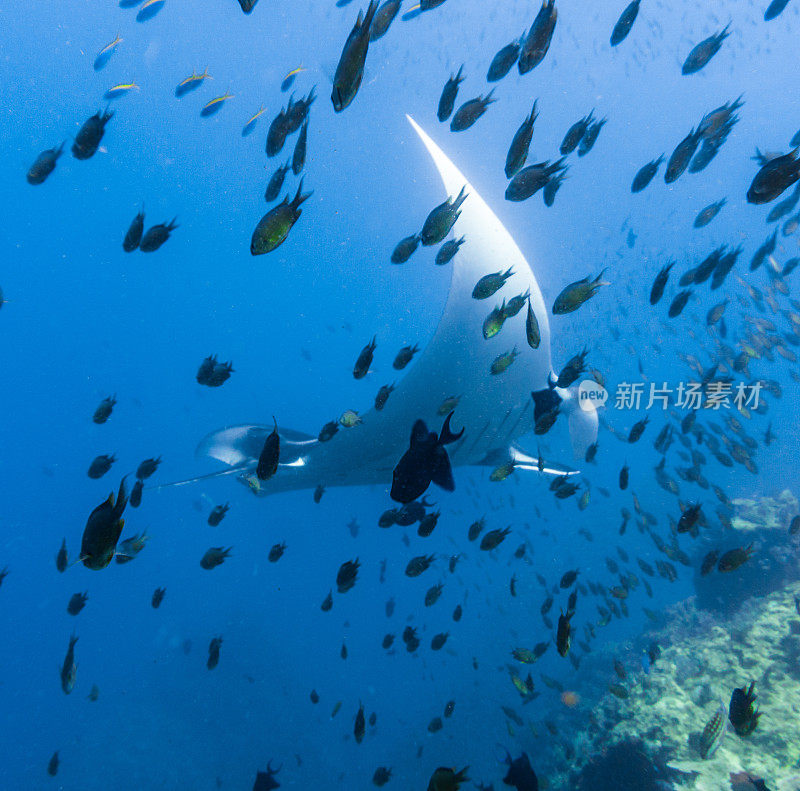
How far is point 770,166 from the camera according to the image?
240cm

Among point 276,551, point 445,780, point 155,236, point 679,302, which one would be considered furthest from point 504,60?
point 276,551

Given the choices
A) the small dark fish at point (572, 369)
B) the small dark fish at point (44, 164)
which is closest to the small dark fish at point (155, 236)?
the small dark fish at point (44, 164)

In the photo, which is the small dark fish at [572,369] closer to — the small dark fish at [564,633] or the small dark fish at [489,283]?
the small dark fish at [489,283]

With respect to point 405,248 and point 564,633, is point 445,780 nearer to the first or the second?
point 564,633

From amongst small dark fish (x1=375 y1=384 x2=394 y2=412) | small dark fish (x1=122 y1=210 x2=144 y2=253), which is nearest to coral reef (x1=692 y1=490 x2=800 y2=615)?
small dark fish (x1=375 y1=384 x2=394 y2=412)

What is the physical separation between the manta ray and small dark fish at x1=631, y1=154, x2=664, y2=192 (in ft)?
→ 4.75

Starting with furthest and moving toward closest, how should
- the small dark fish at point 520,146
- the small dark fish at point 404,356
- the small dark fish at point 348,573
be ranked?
the small dark fish at point 404,356 < the small dark fish at point 348,573 < the small dark fish at point 520,146

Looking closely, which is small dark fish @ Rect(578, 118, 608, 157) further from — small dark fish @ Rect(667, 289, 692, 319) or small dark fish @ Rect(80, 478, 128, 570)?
small dark fish @ Rect(80, 478, 128, 570)

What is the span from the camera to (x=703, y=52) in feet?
13.1

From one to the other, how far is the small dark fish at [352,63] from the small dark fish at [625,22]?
9.70 ft

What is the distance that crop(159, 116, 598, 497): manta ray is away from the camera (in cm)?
585

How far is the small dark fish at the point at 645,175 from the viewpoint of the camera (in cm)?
422

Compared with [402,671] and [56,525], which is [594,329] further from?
[56,525]

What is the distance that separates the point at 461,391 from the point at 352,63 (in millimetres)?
5088
